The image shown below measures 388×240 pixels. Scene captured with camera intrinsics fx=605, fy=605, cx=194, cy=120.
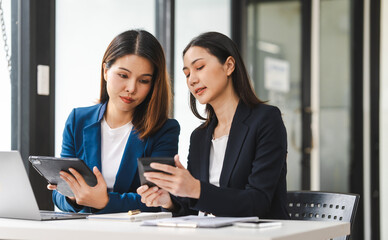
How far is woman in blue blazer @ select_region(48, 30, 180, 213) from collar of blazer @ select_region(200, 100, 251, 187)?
0.26 meters

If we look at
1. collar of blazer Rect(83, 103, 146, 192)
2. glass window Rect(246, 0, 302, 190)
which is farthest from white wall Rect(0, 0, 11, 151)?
glass window Rect(246, 0, 302, 190)

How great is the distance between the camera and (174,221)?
167 centimetres

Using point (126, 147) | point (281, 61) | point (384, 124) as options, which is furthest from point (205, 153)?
point (384, 124)

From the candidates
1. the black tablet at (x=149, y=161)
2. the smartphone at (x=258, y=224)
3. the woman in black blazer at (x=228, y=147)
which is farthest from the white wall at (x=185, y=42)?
the smartphone at (x=258, y=224)

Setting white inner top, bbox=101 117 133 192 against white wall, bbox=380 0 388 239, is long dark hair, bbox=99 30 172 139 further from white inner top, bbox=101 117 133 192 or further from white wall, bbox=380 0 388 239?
white wall, bbox=380 0 388 239

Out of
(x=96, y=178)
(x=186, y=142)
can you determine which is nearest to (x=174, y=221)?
(x=96, y=178)

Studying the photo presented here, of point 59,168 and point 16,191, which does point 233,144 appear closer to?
point 59,168

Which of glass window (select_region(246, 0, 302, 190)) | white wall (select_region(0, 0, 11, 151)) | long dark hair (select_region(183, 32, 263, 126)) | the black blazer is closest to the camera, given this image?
the black blazer

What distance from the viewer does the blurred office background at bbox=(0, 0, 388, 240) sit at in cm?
286

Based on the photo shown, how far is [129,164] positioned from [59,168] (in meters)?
0.51

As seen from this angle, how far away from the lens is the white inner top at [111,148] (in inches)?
97.1

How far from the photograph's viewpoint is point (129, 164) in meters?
2.44

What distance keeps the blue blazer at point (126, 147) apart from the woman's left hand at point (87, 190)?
177 millimetres

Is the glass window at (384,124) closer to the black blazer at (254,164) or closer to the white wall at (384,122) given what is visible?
the white wall at (384,122)
